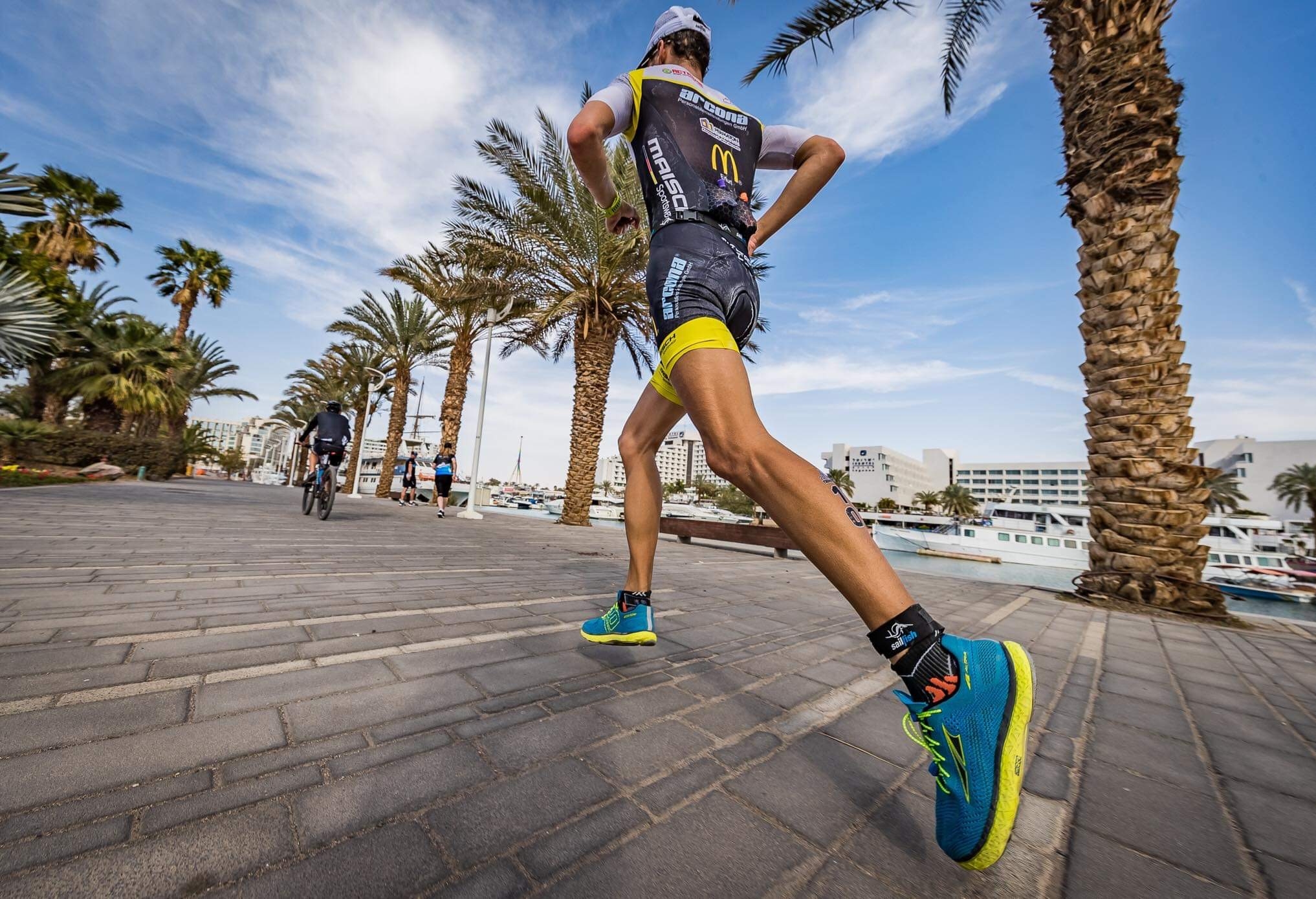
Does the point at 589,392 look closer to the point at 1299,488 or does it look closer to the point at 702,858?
the point at 702,858

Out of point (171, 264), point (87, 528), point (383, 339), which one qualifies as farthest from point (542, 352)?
point (171, 264)

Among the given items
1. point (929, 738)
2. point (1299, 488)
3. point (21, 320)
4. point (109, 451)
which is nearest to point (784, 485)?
point (929, 738)

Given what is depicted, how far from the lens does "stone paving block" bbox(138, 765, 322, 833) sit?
38.0 inches

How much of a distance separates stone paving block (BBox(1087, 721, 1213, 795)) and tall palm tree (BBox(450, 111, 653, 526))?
1084 cm

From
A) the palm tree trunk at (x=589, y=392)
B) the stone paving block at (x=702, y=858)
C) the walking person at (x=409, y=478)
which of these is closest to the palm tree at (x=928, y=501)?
the palm tree trunk at (x=589, y=392)

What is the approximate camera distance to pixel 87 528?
4.66 m

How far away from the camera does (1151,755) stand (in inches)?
62.0

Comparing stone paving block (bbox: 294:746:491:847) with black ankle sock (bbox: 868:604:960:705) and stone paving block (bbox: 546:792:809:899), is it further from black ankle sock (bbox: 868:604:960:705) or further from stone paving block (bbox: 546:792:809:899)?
black ankle sock (bbox: 868:604:960:705)

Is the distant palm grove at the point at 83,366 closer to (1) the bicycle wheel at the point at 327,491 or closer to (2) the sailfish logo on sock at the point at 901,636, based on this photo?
(1) the bicycle wheel at the point at 327,491

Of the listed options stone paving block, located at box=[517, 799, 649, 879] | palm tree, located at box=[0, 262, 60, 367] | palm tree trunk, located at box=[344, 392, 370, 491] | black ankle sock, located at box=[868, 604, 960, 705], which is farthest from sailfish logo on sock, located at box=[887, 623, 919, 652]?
palm tree trunk, located at box=[344, 392, 370, 491]

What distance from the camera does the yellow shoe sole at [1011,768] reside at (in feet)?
3.22

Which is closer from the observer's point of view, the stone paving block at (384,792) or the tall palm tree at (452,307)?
the stone paving block at (384,792)

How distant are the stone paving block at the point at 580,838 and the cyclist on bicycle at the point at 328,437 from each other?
27.8ft

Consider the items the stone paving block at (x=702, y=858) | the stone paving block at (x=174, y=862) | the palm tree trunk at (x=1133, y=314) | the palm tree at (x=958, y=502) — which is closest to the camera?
the stone paving block at (x=174, y=862)
